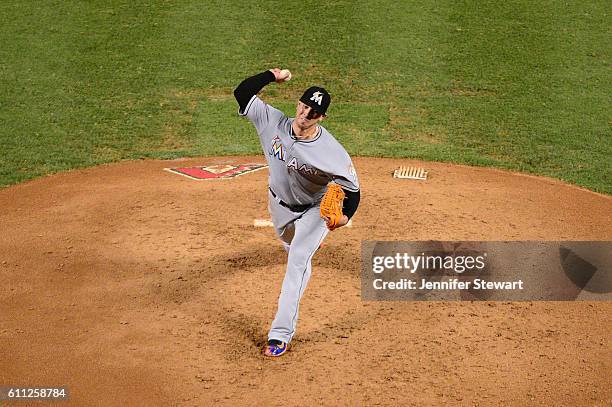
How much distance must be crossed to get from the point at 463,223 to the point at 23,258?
5007 mm

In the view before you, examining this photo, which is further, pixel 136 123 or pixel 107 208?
pixel 136 123

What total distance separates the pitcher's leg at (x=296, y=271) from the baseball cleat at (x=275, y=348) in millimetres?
37

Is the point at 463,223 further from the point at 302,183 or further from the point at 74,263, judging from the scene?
the point at 74,263

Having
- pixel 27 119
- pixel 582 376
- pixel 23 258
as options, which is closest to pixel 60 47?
pixel 27 119

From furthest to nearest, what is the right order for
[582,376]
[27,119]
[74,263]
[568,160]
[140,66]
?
1. [140,66]
2. [27,119]
3. [568,160]
4. [74,263]
5. [582,376]

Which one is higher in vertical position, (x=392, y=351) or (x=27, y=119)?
(x=392, y=351)

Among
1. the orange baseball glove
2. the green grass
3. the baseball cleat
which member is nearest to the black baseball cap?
the orange baseball glove

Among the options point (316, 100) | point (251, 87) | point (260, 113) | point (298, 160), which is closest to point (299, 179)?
point (298, 160)

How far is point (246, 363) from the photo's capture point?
7.33m

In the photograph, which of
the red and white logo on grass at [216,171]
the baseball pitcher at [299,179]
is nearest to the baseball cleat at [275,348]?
the baseball pitcher at [299,179]

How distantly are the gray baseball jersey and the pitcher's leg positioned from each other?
0.21 meters

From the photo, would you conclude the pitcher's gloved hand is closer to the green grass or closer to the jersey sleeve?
the jersey sleeve

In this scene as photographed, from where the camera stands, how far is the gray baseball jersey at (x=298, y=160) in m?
7.32

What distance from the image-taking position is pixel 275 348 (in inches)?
292
